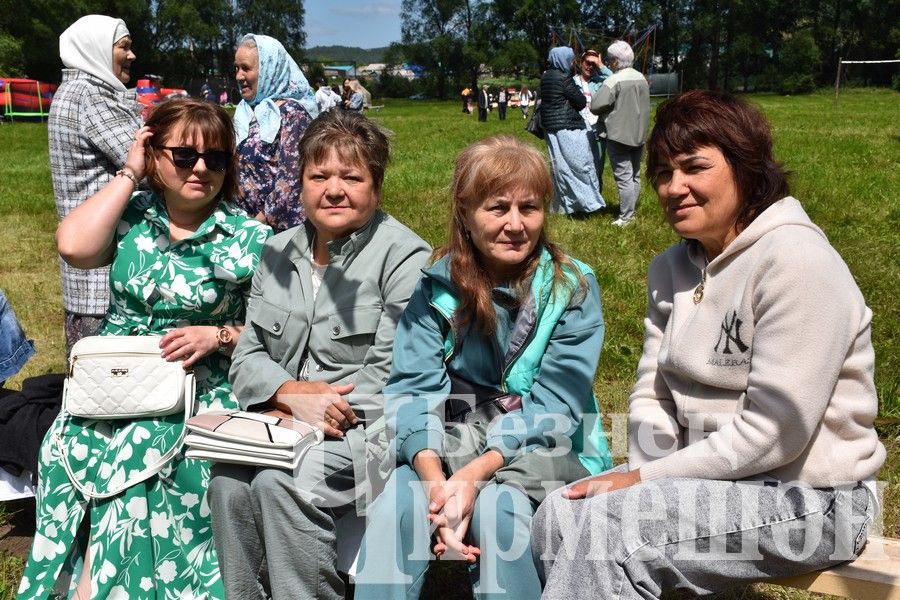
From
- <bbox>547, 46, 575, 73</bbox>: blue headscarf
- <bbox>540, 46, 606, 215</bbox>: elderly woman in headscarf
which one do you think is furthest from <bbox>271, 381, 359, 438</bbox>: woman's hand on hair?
<bbox>547, 46, 575, 73</bbox>: blue headscarf

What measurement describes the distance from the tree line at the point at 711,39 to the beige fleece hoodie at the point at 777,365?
151 feet

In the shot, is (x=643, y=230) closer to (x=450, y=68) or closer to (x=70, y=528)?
(x=70, y=528)

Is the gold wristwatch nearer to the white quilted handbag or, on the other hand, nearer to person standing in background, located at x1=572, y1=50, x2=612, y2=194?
the white quilted handbag

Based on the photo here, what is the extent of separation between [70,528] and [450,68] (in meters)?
94.1

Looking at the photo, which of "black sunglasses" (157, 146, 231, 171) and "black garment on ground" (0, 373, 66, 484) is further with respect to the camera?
"black garment on ground" (0, 373, 66, 484)

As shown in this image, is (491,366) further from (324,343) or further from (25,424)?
(25,424)

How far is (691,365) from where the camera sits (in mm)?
2410

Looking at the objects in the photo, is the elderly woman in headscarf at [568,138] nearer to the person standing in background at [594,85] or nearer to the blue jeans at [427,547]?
the person standing in background at [594,85]

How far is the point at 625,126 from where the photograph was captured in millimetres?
9055

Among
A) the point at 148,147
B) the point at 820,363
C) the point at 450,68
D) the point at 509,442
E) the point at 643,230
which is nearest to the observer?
the point at 820,363

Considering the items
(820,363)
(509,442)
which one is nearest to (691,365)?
(820,363)

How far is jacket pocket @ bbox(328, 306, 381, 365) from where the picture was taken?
298 cm

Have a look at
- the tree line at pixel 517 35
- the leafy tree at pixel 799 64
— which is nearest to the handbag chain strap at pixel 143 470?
the tree line at pixel 517 35

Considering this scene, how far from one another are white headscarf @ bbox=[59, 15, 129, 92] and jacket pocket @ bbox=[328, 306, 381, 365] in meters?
2.07
